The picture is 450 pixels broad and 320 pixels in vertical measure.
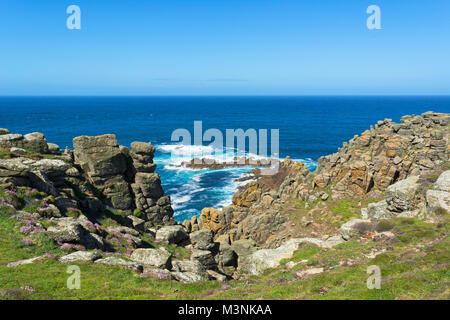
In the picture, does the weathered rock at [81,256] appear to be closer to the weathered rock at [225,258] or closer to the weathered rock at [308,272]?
the weathered rock at [308,272]

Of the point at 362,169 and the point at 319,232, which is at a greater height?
the point at 362,169

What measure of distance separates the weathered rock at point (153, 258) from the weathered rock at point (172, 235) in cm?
1141

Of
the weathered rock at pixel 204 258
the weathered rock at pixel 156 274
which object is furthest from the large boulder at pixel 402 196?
the weathered rock at pixel 156 274

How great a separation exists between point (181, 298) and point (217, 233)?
43082 millimetres

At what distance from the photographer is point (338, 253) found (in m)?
26.9

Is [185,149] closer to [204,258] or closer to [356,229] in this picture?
[204,258]

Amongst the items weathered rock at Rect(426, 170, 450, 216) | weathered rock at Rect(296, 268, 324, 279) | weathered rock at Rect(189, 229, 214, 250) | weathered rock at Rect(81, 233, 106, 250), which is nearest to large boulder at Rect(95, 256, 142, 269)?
weathered rock at Rect(81, 233, 106, 250)

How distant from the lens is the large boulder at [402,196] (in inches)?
1310

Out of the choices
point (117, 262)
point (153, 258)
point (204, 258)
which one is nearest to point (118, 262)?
point (117, 262)

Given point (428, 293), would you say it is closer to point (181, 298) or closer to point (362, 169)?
point (181, 298)

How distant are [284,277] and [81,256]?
16.2 metres

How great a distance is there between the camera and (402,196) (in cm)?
3372

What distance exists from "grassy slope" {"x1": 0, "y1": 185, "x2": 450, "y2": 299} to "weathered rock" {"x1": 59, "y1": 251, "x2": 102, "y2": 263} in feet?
2.67

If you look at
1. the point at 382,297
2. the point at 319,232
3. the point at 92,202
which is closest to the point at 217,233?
the point at 319,232
